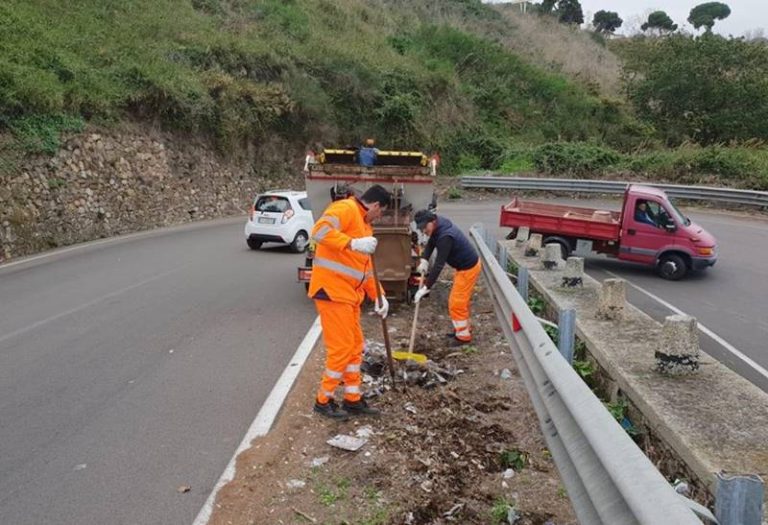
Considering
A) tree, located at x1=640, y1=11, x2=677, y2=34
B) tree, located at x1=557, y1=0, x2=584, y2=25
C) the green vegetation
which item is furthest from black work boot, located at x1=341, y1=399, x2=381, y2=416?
tree, located at x1=640, y1=11, x2=677, y2=34

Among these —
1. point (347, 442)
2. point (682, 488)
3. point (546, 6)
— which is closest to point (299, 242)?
point (347, 442)

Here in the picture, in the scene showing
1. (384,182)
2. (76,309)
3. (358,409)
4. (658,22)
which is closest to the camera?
(358,409)

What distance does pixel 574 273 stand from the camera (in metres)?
8.07

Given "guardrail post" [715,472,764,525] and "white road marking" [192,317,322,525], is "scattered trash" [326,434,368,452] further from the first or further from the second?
"guardrail post" [715,472,764,525]

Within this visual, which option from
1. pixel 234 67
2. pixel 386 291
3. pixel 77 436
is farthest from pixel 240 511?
pixel 234 67

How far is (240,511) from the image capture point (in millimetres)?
4141

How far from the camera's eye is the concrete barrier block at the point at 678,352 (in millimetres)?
4824

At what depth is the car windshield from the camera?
1617cm

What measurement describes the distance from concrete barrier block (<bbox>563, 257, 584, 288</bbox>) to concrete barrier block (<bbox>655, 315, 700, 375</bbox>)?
3.15 metres

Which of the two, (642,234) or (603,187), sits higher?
(642,234)

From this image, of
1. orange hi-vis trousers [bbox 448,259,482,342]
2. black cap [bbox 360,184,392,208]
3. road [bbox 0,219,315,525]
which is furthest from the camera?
orange hi-vis trousers [bbox 448,259,482,342]

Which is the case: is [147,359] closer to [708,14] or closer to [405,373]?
[405,373]

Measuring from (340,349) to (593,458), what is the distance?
3118 mm

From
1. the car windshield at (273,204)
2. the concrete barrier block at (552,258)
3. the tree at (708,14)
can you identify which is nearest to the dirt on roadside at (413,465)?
the concrete barrier block at (552,258)
